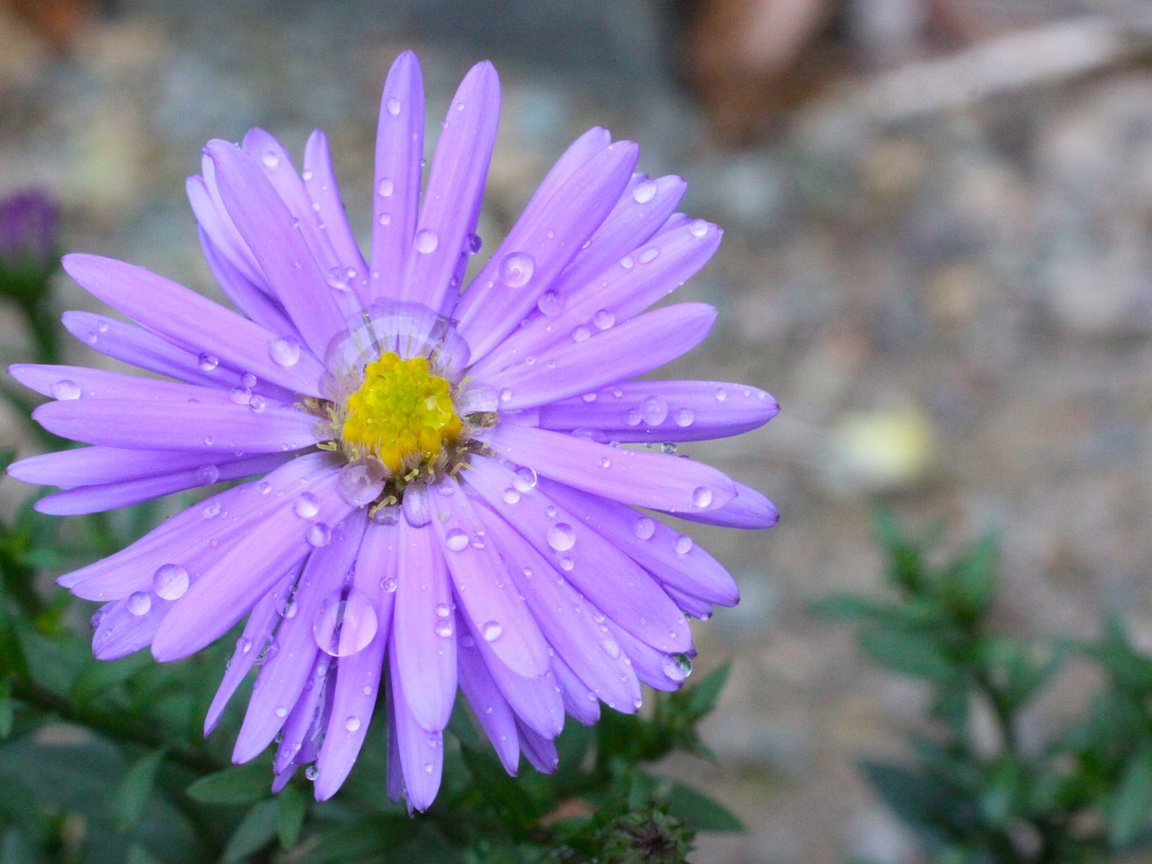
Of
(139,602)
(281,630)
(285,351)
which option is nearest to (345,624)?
(281,630)

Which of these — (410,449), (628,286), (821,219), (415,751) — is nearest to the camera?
(415,751)

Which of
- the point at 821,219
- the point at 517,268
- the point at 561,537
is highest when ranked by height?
the point at 821,219

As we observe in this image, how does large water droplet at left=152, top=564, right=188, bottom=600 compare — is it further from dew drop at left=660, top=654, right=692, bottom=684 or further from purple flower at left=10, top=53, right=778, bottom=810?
dew drop at left=660, top=654, right=692, bottom=684

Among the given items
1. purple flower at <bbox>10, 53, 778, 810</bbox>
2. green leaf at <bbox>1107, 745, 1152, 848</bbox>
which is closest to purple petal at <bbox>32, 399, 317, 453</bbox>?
purple flower at <bbox>10, 53, 778, 810</bbox>

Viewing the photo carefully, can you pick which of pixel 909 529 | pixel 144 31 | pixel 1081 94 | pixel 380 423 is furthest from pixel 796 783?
pixel 144 31

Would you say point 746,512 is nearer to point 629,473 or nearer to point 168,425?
point 629,473

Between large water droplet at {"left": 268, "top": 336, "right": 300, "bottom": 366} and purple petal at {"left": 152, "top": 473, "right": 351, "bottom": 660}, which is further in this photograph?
large water droplet at {"left": 268, "top": 336, "right": 300, "bottom": 366}
